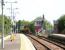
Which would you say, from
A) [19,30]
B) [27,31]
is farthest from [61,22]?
[19,30]

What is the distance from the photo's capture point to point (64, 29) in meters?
91.9

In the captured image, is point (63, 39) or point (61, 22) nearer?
point (63, 39)

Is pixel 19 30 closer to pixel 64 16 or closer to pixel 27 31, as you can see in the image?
pixel 27 31

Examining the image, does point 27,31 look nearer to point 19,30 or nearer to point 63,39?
point 19,30

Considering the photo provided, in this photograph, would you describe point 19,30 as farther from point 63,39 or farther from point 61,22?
point 63,39

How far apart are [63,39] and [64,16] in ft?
191

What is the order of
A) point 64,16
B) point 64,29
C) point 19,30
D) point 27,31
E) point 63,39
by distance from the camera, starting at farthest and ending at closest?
1. point 19,30
2. point 27,31
3. point 64,16
4. point 64,29
5. point 63,39

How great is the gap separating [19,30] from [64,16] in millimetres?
80908

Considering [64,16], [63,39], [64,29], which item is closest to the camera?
[63,39]

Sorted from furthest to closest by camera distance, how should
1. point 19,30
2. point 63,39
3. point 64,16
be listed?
1. point 19,30
2. point 64,16
3. point 63,39

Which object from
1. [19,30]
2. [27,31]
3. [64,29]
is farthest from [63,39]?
[19,30]

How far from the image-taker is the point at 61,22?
9769 centimetres

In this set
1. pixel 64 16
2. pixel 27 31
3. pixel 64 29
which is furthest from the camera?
pixel 27 31

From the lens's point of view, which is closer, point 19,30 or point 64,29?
point 64,29
